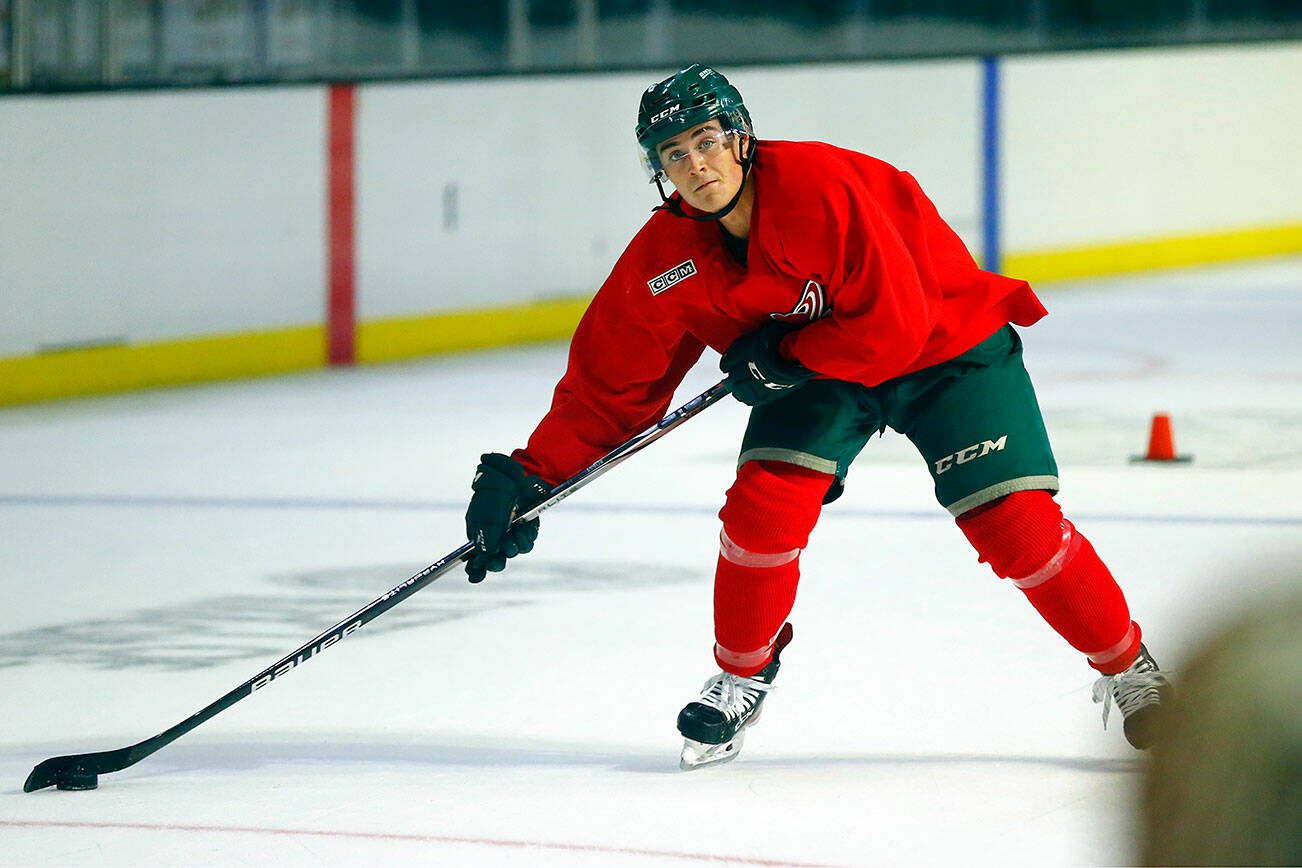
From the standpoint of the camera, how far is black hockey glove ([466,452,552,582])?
3.36 m

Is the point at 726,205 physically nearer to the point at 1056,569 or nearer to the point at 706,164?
the point at 706,164

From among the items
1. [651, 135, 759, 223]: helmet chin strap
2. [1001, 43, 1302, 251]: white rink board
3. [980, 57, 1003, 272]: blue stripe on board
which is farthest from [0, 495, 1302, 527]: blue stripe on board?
[1001, 43, 1302, 251]: white rink board

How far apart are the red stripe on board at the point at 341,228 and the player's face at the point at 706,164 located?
6.55 m

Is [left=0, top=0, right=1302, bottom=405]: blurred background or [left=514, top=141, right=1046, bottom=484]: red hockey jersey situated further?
[left=0, top=0, right=1302, bottom=405]: blurred background

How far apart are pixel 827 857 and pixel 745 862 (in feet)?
0.35

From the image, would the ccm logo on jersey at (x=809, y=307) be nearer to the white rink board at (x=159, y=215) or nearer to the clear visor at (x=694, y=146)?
the clear visor at (x=694, y=146)

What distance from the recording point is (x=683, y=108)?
10.3 ft

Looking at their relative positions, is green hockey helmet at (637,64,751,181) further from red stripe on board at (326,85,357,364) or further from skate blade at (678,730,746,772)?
red stripe on board at (326,85,357,364)

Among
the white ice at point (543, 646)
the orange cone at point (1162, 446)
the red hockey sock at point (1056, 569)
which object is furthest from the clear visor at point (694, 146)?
the orange cone at point (1162, 446)

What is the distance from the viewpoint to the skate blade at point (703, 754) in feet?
11.3

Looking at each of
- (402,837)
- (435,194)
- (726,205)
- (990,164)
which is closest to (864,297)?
(726,205)

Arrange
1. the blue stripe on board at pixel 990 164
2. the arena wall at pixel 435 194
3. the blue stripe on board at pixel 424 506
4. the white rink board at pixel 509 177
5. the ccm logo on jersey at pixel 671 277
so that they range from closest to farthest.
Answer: the ccm logo on jersey at pixel 671 277 → the blue stripe on board at pixel 424 506 → the arena wall at pixel 435 194 → the white rink board at pixel 509 177 → the blue stripe on board at pixel 990 164

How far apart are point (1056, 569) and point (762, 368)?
0.51 meters

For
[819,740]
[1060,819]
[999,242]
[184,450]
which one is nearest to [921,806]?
[1060,819]
